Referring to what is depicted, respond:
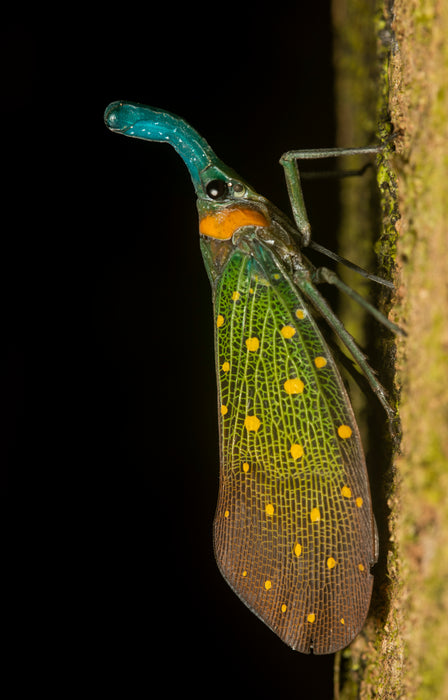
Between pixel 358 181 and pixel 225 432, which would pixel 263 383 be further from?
pixel 358 181

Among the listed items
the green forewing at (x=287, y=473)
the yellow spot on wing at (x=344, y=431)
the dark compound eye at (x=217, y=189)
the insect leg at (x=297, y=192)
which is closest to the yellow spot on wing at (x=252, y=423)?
the green forewing at (x=287, y=473)

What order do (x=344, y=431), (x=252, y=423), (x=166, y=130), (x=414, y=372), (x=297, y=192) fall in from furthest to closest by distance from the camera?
(x=166, y=130)
(x=297, y=192)
(x=252, y=423)
(x=344, y=431)
(x=414, y=372)

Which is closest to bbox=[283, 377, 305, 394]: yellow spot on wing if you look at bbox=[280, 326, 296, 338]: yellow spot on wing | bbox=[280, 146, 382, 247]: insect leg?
bbox=[280, 326, 296, 338]: yellow spot on wing

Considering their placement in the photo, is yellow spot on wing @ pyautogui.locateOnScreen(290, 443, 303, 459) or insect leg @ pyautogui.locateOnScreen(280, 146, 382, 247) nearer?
yellow spot on wing @ pyautogui.locateOnScreen(290, 443, 303, 459)

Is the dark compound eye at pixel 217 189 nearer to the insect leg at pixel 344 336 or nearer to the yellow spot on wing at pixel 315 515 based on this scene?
the insect leg at pixel 344 336

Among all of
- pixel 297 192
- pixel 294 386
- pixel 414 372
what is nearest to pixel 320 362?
pixel 294 386

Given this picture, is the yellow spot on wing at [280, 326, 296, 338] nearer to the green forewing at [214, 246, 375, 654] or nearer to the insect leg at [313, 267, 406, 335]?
the green forewing at [214, 246, 375, 654]

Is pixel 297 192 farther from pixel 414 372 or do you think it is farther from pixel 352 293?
pixel 414 372
